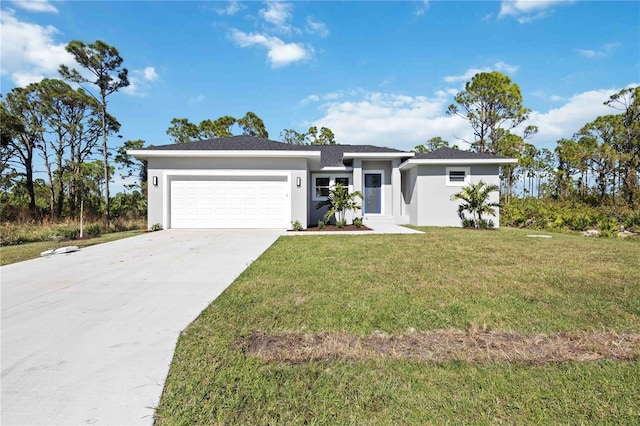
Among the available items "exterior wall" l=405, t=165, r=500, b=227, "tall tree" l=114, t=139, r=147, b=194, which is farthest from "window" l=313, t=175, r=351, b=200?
"tall tree" l=114, t=139, r=147, b=194

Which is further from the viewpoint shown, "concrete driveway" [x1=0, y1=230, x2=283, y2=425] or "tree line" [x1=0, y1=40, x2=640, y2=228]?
"tree line" [x1=0, y1=40, x2=640, y2=228]

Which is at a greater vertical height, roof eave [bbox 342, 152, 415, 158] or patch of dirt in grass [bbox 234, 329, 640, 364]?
roof eave [bbox 342, 152, 415, 158]

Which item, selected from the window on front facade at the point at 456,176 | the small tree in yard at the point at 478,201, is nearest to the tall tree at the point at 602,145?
the small tree in yard at the point at 478,201

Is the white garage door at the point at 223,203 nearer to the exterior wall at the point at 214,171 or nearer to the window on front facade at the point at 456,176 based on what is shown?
the exterior wall at the point at 214,171

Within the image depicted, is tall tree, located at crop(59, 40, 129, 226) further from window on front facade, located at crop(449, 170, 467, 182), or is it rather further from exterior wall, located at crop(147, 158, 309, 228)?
window on front facade, located at crop(449, 170, 467, 182)

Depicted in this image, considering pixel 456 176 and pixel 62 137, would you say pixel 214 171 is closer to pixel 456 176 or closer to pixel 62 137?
pixel 456 176

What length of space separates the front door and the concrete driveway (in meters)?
9.49

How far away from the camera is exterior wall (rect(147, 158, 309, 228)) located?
12.1 m

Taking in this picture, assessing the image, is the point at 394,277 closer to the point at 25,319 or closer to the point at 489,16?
the point at 25,319

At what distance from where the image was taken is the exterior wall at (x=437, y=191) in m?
14.1

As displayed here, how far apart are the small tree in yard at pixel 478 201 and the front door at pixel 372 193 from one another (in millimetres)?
3423

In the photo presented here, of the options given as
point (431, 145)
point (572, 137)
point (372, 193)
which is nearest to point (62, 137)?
point (372, 193)

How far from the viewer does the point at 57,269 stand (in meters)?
5.48

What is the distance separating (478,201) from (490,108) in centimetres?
1312
